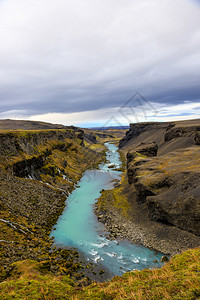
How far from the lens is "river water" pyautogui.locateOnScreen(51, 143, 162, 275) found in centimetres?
2478

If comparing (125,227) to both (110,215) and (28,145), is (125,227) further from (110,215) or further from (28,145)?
(28,145)

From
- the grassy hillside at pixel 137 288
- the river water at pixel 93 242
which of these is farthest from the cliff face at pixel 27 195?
the grassy hillside at pixel 137 288

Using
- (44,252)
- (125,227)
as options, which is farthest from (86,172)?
(44,252)

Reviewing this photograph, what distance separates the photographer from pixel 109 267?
79.3 ft

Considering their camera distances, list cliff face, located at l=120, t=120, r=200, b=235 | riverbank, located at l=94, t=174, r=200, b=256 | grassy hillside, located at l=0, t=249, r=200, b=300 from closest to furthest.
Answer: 1. grassy hillside, located at l=0, t=249, r=200, b=300
2. riverbank, located at l=94, t=174, r=200, b=256
3. cliff face, located at l=120, t=120, r=200, b=235

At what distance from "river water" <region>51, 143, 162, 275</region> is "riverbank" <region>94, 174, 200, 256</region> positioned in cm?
144

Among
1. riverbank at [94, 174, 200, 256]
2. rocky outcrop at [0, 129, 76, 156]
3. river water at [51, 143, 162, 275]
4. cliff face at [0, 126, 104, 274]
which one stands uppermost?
rocky outcrop at [0, 129, 76, 156]

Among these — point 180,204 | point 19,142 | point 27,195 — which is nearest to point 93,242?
point 180,204

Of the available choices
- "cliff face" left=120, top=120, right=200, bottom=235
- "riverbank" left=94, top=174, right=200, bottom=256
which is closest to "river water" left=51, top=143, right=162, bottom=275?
"riverbank" left=94, top=174, right=200, bottom=256

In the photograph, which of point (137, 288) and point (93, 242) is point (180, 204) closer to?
point (93, 242)

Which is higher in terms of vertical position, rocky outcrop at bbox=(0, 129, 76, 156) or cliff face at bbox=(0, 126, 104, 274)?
rocky outcrop at bbox=(0, 129, 76, 156)

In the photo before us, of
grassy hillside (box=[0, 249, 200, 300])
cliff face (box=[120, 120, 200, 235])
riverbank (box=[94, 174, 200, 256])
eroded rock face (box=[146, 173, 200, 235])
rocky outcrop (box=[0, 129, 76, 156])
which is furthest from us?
rocky outcrop (box=[0, 129, 76, 156])

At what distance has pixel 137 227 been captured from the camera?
106ft

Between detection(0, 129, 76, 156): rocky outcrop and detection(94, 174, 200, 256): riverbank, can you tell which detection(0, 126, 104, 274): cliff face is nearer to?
detection(0, 129, 76, 156): rocky outcrop
